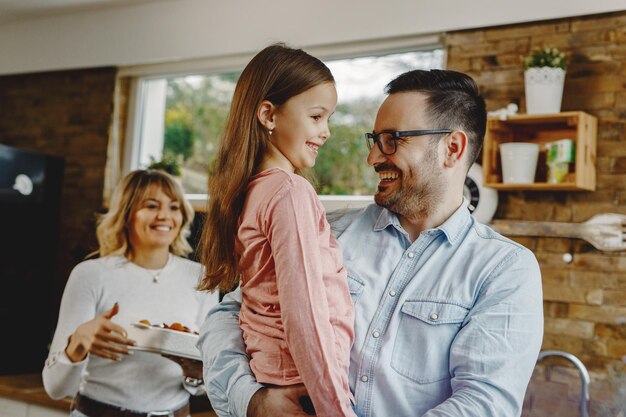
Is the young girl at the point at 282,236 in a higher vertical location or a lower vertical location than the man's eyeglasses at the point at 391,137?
lower

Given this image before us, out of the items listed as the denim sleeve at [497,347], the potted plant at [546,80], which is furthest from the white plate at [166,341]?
the potted plant at [546,80]

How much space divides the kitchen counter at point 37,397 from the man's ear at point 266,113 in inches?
88.9

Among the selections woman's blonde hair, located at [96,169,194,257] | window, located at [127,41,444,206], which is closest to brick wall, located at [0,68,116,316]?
window, located at [127,41,444,206]

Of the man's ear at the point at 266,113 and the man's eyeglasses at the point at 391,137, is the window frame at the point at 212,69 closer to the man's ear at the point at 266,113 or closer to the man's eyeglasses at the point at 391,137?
the man's eyeglasses at the point at 391,137

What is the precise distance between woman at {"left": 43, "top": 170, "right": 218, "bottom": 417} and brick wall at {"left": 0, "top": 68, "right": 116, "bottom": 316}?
66.7 inches

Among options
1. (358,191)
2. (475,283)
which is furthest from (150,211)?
(475,283)

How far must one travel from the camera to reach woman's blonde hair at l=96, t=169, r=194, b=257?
294 centimetres

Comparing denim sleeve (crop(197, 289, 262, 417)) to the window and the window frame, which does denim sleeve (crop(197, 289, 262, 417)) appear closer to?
the window frame

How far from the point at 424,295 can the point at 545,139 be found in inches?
76.7

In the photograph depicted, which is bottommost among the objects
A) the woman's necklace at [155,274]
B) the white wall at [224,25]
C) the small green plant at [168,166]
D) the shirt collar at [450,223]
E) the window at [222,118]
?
the woman's necklace at [155,274]

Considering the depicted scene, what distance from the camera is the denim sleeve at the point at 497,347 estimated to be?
1.36 meters

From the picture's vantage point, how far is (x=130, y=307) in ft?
9.00

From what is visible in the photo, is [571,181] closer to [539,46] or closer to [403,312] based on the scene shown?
[539,46]

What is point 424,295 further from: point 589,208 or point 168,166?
point 168,166
